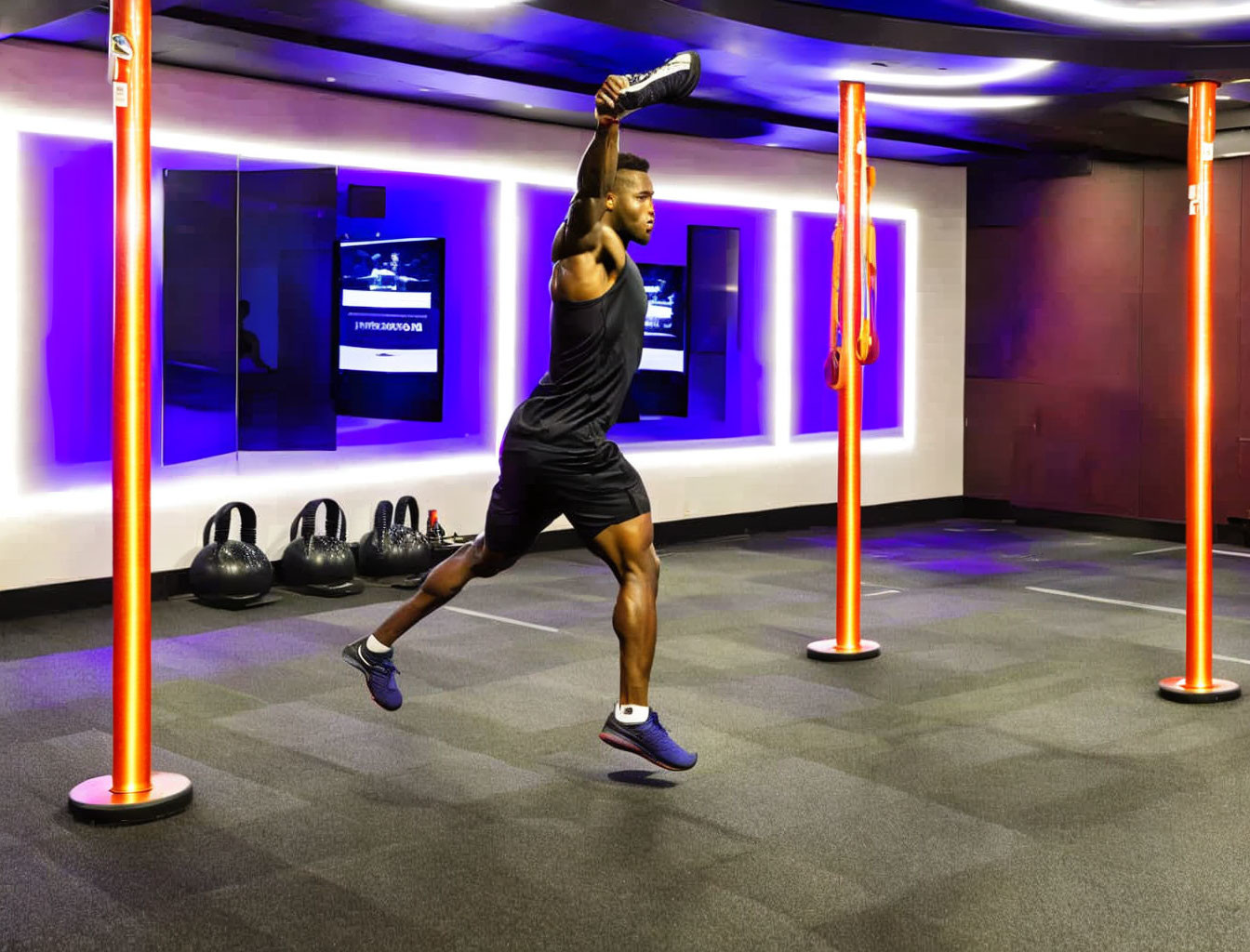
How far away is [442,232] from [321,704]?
4545 millimetres

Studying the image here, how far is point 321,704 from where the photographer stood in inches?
188

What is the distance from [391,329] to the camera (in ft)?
26.0

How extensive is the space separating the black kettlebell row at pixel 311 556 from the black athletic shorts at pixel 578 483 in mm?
3034

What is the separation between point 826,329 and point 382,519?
4.18m

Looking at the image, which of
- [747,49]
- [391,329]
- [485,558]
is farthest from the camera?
[391,329]

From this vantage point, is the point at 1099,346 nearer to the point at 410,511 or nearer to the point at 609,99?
the point at 410,511

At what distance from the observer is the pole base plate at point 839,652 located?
5.54 m

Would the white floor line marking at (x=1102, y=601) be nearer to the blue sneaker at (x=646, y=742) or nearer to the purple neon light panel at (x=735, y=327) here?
the purple neon light panel at (x=735, y=327)

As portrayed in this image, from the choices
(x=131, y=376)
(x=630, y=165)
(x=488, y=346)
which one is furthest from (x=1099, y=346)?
(x=131, y=376)

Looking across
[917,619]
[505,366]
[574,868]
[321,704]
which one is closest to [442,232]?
[505,366]

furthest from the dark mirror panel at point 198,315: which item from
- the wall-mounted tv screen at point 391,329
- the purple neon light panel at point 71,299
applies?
the wall-mounted tv screen at point 391,329

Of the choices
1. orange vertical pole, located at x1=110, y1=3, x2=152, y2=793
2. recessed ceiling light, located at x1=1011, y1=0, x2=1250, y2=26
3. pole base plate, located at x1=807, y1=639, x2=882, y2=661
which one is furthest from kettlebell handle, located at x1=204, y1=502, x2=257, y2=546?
recessed ceiling light, located at x1=1011, y1=0, x2=1250, y2=26

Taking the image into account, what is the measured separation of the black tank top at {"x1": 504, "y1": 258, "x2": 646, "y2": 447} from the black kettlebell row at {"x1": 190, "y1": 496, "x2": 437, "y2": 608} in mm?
3090

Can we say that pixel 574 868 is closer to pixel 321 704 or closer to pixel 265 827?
pixel 265 827
